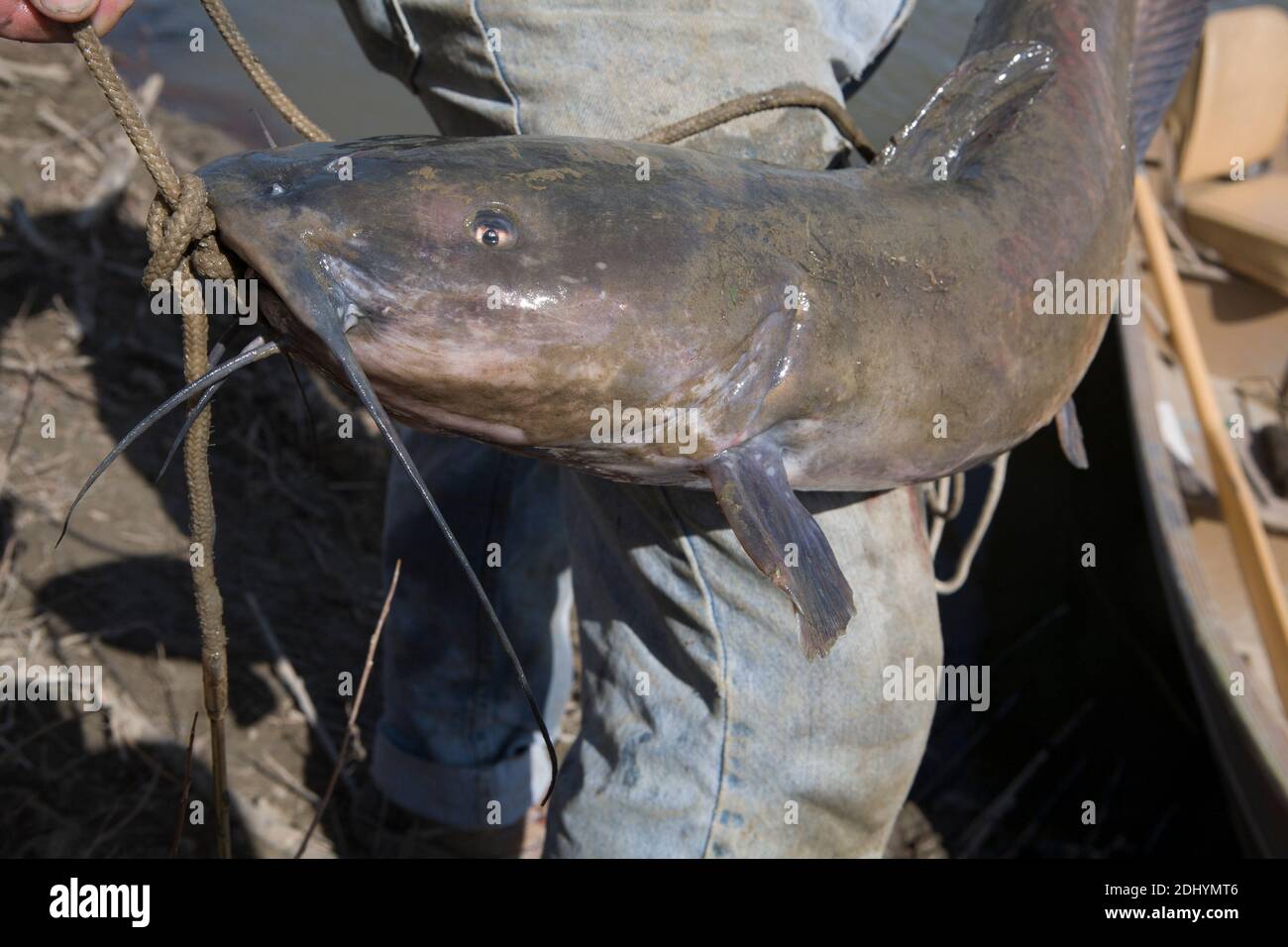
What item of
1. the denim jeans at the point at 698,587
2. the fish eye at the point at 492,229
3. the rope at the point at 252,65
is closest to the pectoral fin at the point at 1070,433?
the denim jeans at the point at 698,587

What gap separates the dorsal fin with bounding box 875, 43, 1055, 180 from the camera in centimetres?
177

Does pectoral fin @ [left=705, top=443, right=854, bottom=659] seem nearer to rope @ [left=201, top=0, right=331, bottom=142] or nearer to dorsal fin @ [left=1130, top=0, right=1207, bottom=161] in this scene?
rope @ [left=201, top=0, right=331, bottom=142]

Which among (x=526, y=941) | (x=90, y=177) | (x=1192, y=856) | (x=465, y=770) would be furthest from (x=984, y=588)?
(x=90, y=177)

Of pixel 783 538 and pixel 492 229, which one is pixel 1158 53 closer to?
pixel 783 538

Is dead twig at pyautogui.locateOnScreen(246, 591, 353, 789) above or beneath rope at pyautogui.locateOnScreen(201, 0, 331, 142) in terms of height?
beneath

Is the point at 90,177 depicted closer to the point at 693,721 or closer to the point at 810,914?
the point at 693,721

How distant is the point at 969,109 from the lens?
5.98ft

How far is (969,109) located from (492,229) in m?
0.90

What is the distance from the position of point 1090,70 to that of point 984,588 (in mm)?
2764

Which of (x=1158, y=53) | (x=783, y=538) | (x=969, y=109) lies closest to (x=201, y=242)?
(x=783, y=538)

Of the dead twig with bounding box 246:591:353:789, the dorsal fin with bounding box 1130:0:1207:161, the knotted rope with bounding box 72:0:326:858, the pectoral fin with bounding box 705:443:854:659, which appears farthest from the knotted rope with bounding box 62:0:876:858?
the dead twig with bounding box 246:591:353:789

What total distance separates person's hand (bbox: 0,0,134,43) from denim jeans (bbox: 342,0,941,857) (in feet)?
1.59

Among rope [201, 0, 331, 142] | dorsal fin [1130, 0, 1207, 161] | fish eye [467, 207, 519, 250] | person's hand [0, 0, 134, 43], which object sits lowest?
fish eye [467, 207, 519, 250]

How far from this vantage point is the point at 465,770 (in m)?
2.53
